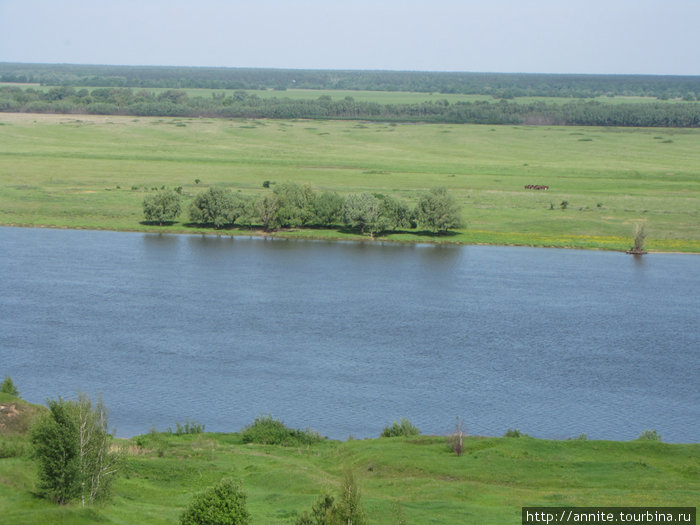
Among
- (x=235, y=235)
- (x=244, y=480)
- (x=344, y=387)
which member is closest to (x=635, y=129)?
(x=235, y=235)

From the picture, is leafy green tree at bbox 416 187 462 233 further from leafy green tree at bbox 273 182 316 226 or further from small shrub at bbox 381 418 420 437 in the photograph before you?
small shrub at bbox 381 418 420 437

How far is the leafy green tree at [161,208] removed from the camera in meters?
80.1

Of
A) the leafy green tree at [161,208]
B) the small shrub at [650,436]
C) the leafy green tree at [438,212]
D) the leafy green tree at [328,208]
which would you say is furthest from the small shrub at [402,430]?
the leafy green tree at [161,208]

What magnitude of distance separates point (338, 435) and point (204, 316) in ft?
61.4

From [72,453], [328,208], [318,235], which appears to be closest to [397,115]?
[328,208]

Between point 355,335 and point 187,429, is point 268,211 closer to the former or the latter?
point 355,335

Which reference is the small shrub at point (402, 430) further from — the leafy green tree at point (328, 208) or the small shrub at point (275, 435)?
the leafy green tree at point (328, 208)

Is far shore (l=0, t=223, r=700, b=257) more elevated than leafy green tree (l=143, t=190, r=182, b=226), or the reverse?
leafy green tree (l=143, t=190, r=182, b=226)

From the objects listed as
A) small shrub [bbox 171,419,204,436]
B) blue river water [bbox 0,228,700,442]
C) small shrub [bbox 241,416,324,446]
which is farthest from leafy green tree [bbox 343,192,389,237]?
small shrub [bbox 171,419,204,436]

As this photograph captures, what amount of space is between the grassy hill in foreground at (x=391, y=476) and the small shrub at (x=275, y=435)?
23.3 inches

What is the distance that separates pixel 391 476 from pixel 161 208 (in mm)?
54109

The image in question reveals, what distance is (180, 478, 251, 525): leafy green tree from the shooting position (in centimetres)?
2184

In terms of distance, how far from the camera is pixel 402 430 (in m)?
35.2

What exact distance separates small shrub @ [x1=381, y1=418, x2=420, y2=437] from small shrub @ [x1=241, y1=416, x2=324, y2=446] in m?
2.49
